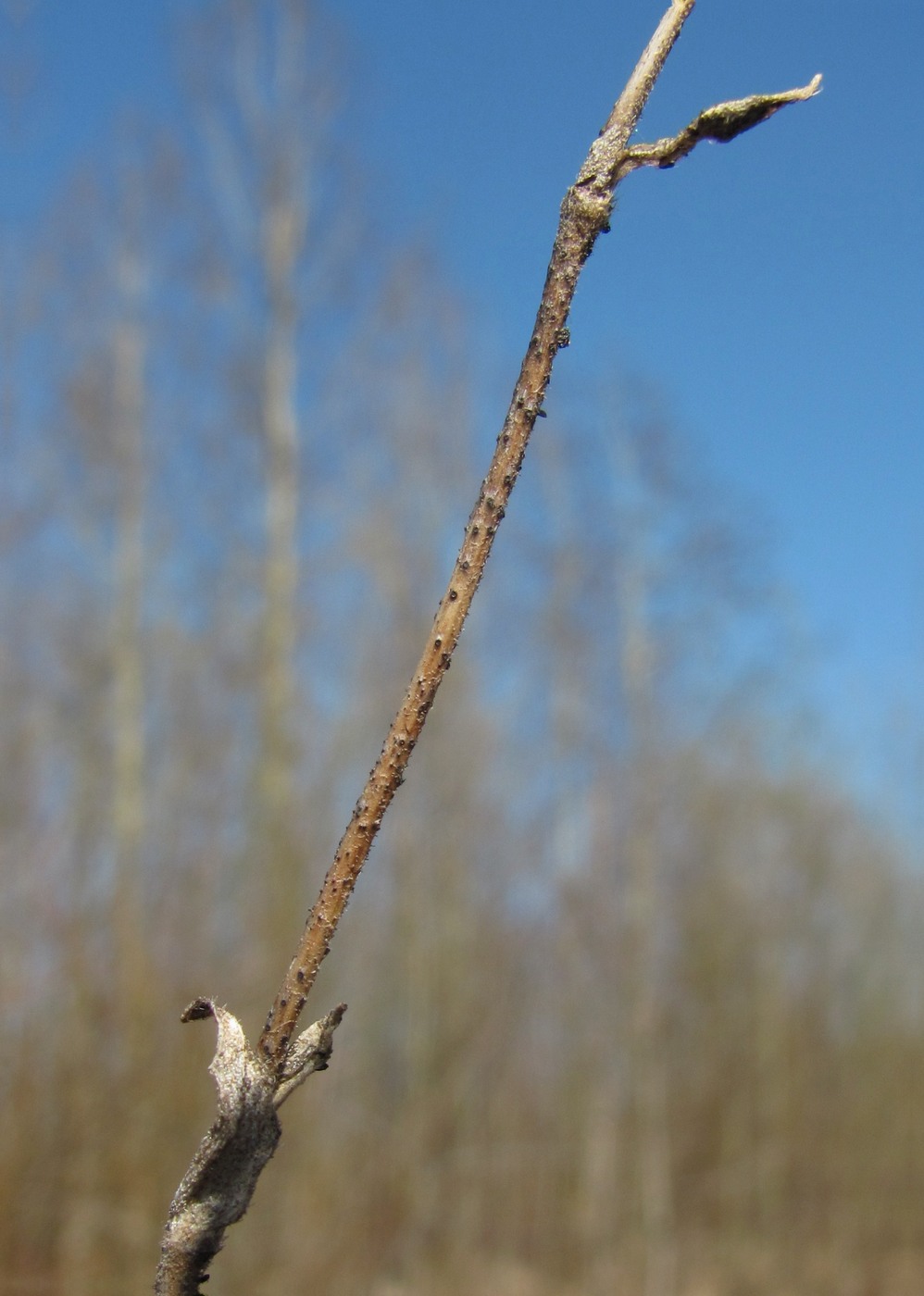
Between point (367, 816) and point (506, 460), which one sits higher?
point (506, 460)

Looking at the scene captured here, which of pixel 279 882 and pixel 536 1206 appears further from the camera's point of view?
pixel 536 1206

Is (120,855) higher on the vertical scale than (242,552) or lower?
lower

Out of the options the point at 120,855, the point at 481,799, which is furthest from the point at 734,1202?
the point at 120,855

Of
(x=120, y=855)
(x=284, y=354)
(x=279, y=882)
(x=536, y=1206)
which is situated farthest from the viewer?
(x=536, y=1206)

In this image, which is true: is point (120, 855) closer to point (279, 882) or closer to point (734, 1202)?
point (279, 882)

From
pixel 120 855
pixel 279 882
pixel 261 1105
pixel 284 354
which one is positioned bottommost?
pixel 261 1105
